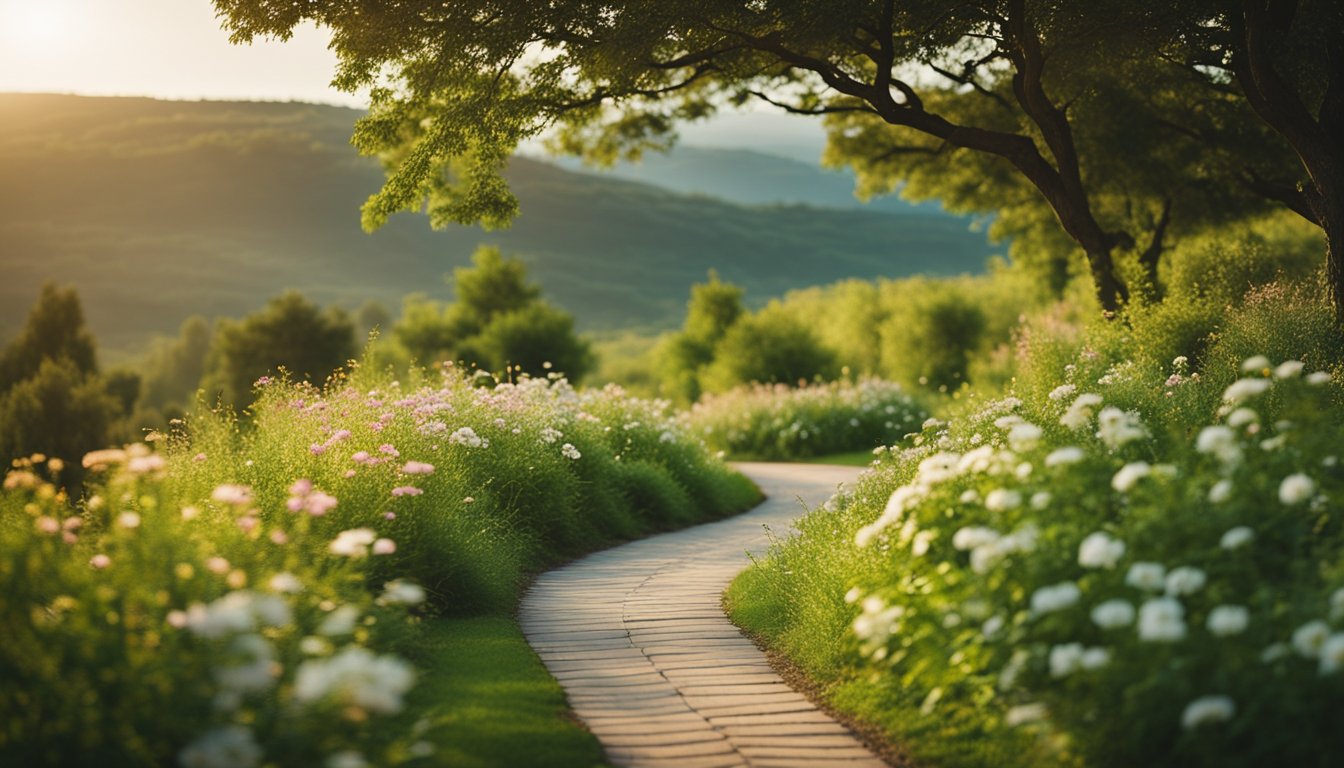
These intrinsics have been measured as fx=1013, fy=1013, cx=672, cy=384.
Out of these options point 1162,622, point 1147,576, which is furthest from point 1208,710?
point 1147,576

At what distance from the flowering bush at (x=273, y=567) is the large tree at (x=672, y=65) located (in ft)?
9.99

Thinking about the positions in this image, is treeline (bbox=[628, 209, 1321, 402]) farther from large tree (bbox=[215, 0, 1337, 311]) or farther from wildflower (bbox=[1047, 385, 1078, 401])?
wildflower (bbox=[1047, 385, 1078, 401])

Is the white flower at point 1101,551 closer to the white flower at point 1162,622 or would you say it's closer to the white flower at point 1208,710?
the white flower at point 1162,622

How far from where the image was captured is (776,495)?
16.2 m

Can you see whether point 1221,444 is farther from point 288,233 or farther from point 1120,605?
point 288,233

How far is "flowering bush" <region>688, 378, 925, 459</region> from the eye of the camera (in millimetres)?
23938

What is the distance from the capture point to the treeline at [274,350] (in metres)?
34.4

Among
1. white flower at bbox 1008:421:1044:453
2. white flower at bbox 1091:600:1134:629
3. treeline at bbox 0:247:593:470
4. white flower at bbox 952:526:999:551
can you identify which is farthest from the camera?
treeline at bbox 0:247:593:470

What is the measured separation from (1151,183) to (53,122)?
131 m

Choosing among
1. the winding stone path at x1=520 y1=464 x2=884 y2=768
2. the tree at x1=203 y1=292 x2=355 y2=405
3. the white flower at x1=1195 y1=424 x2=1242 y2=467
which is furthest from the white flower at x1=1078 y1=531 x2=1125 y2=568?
the tree at x1=203 y1=292 x2=355 y2=405

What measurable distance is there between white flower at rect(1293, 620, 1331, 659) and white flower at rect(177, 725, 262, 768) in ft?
11.0

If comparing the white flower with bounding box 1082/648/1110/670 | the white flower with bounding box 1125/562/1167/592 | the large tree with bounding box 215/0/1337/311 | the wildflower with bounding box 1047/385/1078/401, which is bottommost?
the white flower with bounding box 1082/648/1110/670

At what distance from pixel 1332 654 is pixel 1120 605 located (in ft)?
2.06

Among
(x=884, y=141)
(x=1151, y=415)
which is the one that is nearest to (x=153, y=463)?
(x=1151, y=415)
